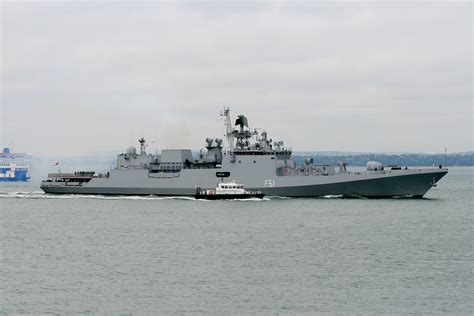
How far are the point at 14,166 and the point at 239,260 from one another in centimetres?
8222

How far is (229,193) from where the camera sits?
47.3m

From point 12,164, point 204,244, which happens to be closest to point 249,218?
point 204,244

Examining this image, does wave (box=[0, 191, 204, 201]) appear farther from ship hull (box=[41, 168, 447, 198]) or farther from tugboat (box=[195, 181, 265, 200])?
tugboat (box=[195, 181, 265, 200])

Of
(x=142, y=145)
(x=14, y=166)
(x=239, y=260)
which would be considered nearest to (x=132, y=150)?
(x=142, y=145)

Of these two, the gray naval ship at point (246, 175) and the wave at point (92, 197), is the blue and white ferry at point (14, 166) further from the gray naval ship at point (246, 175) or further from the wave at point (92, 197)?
the gray naval ship at point (246, 175)

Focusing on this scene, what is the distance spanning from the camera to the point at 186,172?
2007 inches

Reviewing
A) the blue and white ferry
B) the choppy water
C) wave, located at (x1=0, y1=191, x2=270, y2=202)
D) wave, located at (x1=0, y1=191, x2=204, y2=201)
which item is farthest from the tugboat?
the blue and white ferry

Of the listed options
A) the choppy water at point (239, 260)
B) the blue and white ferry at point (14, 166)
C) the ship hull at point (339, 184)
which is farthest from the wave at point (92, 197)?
the blue and white ferry at point (14, 166)

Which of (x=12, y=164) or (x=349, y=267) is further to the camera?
(x=12, y=164)

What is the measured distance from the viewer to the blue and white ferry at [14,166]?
99438 mm

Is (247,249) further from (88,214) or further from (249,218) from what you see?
(88,214)

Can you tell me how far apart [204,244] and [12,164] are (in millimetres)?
78982

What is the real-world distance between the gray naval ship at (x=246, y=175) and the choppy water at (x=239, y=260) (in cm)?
391

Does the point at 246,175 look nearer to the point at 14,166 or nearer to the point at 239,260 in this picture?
the point at 239,260
